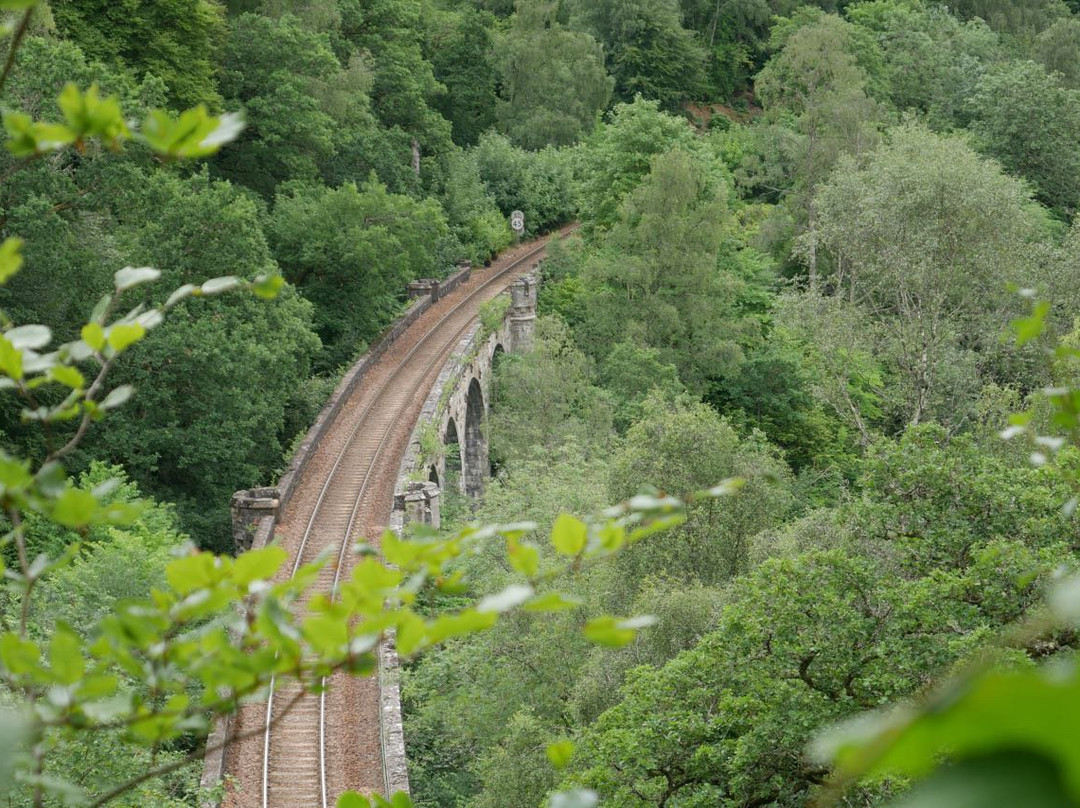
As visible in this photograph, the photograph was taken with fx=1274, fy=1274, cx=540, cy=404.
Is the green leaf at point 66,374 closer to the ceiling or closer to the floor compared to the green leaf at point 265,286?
closer to the floor

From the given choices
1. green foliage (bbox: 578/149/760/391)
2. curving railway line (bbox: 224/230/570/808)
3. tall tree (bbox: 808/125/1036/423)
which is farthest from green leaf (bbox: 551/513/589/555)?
green foliage (bbox: 578/149/760/391)

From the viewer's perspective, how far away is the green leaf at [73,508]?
290cm

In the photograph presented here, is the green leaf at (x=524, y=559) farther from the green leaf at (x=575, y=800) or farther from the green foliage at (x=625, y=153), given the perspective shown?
the green foliage at (x=625, y=153)

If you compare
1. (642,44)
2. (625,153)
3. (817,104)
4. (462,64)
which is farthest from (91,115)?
(642,44)

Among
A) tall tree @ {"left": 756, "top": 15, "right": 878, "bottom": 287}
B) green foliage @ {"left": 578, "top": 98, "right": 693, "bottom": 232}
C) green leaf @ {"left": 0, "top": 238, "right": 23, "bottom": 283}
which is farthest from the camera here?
tall tree @ {"left": 756, "top": 15, "right": 878, "bottom": 287}

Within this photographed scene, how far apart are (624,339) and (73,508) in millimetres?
36106

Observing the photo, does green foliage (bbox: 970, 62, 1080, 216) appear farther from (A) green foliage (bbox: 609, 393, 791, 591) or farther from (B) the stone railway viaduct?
(A) green foliage (bbox: 609, 393, 791, 591)

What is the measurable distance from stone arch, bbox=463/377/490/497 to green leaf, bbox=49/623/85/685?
34.6 metres

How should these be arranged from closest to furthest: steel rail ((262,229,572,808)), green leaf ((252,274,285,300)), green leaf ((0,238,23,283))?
green leaf ((0,238,23,283)) < green leaf ((252,274,285,300)) < steel rail ((262,229,572,808))

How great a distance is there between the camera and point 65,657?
2883mm

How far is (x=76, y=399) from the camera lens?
11.4 ft

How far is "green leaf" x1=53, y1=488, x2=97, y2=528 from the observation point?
2.90 m

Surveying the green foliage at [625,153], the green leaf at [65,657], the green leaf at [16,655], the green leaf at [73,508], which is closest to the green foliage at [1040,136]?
the green foliage at [625,153]

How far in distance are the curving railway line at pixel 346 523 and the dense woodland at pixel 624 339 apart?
103 cm
